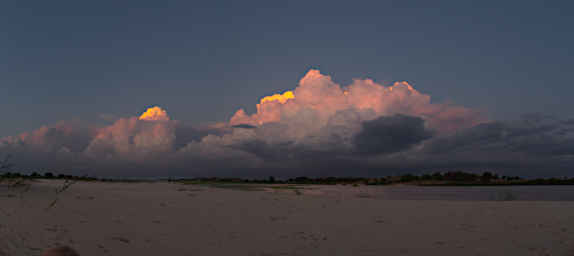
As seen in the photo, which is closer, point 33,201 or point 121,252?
point 121,252

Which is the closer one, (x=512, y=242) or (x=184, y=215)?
(x=512, y=242)

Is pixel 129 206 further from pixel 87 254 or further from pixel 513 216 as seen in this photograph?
pixel 513 216

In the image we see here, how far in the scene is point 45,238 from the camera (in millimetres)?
7445

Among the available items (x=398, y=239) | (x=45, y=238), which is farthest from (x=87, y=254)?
(x=398, y=239)

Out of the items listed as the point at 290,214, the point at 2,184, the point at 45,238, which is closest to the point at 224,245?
the point at 45,238

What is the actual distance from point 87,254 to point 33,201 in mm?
6859

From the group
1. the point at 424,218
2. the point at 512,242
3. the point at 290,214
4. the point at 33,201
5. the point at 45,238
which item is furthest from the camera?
the point at 290,214

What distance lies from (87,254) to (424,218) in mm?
11125

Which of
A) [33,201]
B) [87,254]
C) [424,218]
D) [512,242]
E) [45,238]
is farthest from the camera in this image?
[424,218]

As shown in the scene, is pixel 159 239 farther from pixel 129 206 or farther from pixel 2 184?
pixel 2 184

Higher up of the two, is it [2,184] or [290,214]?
[2,184]

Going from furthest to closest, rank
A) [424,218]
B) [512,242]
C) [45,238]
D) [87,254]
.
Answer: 1. [424,218]
2. [512,242]
3. [45,238]
4. [87,254]

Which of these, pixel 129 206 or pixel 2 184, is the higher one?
pixel 2 184

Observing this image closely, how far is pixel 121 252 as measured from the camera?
284 inches
